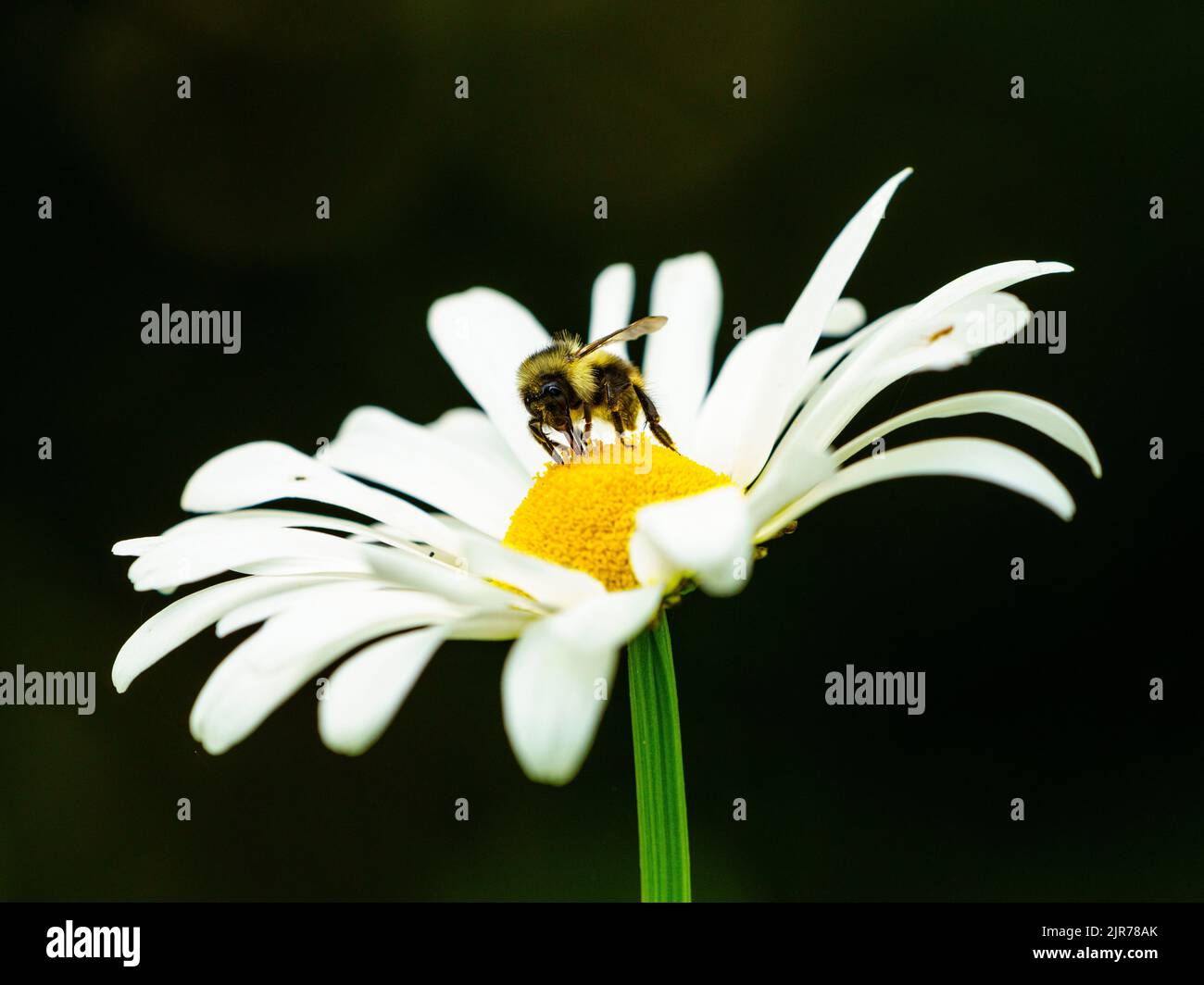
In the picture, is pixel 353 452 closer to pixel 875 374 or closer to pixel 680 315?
pixel 680 315

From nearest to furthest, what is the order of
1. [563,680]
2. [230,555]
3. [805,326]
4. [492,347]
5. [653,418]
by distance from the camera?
[563,680] < [230,555] < [805,326] < [653,418] < [492,347]

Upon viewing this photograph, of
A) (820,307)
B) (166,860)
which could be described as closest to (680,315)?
(820,307)

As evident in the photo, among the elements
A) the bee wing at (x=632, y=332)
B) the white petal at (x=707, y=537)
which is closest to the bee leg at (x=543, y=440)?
the bee wing at (x=632, y=332)

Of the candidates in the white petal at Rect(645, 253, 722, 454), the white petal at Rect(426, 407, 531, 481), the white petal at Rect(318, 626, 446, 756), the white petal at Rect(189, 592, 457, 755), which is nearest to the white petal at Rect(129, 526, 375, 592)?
the white petal at Rect(189, 592, 457, 755)

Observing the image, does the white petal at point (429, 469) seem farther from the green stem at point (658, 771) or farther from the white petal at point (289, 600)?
the green stem at point (658, 771)

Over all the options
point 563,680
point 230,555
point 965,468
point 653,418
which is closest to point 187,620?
point 230,555

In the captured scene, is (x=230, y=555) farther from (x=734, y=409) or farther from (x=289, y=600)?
(x=734, y=409)

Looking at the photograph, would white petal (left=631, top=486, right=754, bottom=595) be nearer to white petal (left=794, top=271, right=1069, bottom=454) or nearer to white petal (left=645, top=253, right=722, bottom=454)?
white petal (left=794, top=271, right=1069, bottom=454)
